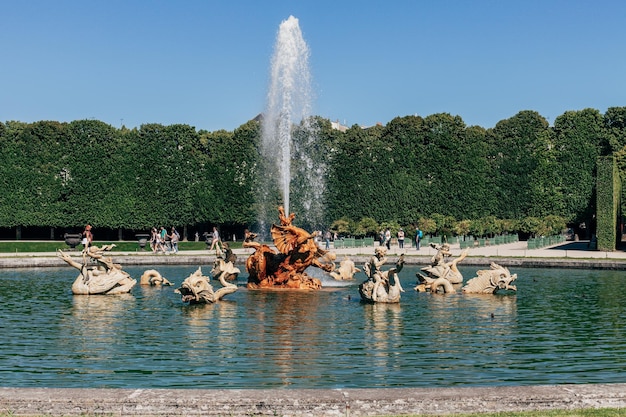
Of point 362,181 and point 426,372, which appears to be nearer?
point 426,372

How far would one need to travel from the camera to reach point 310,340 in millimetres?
17047

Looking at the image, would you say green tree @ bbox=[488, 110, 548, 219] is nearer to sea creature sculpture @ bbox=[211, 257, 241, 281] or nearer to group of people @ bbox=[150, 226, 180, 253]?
group of people @ bbox=[150, 226, 180, 253]

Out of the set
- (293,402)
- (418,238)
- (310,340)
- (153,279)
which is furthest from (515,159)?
(293,402)

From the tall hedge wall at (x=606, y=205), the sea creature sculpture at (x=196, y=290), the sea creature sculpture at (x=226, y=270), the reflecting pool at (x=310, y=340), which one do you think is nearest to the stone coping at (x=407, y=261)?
the sea creature sculpture at (x=226, y=270)

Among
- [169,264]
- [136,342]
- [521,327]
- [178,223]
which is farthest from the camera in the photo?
[178,223]

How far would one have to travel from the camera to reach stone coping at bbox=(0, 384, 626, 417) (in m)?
9.62

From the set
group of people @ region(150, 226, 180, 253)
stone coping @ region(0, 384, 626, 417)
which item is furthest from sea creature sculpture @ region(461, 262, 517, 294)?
group of people @ region(150, 226, 180, 253)

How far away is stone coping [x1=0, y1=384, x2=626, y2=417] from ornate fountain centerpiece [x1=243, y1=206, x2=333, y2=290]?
57.0ft

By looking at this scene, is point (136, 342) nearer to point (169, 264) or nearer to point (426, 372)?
point (426, 372)

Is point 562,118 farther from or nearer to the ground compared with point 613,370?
farther from the ground

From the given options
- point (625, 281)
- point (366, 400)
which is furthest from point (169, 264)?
point (366, 400)

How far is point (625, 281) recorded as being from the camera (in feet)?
95.3

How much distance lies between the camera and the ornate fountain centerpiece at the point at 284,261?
27422 mm

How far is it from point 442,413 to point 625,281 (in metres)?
21.4
